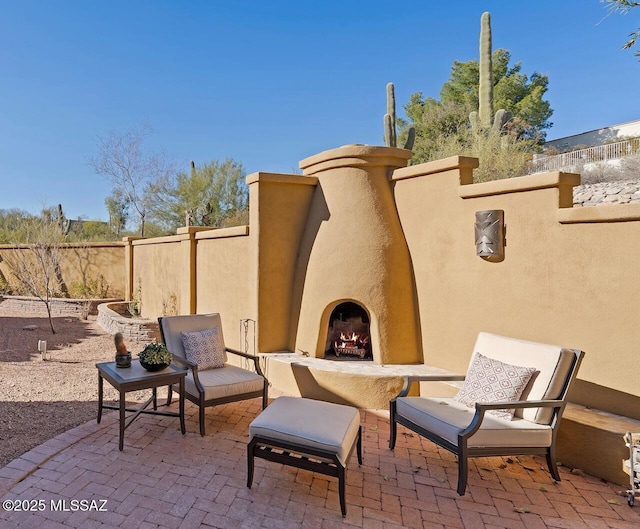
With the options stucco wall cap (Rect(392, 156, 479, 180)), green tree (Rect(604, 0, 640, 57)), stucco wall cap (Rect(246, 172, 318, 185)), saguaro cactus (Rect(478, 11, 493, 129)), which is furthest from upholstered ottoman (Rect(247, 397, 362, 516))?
saguaro cactus (Rect(478, 11, 493, 129))

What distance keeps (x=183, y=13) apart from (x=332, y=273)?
8.79 meters

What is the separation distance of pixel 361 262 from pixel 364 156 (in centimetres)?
178

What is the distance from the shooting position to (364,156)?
19.9 feet

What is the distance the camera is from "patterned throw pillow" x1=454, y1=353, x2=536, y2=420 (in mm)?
3760

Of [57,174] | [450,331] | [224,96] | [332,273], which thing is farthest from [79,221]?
[450,331]

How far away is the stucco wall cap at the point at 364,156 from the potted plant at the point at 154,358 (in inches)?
156

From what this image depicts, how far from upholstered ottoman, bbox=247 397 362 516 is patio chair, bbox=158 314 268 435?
115 cm

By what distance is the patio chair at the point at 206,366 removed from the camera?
457 centimetres

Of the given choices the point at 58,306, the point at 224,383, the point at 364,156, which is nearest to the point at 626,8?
the point at 364,156

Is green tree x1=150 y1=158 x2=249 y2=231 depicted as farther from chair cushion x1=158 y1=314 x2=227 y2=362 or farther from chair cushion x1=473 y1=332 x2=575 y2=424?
chair cushion x1=473 y1=332 x2=575 y2=424

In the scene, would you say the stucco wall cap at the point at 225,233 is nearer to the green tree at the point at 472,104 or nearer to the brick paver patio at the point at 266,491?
the brick paver patio at the point at 266,491

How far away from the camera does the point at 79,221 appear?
71.8ft

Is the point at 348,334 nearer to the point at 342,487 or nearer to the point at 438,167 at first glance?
the point at 438,167

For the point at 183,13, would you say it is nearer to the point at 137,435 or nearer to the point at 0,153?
the point at 137,435
